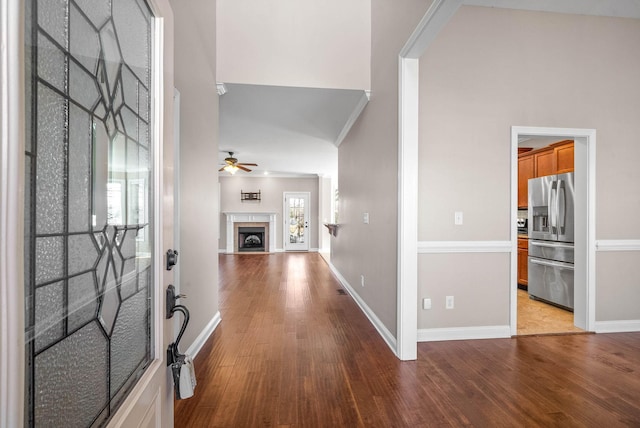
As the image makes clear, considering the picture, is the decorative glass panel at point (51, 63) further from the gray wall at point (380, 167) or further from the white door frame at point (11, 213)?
the gray wall at point (380, 167)

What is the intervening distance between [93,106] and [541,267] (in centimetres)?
465

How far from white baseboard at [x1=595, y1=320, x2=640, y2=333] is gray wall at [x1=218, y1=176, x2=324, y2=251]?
284 inches

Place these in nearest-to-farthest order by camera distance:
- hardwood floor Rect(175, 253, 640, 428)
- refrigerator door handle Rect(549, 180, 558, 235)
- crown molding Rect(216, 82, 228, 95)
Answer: hardwood floor Rect(175, 253, 640, 428)
crown molding Rect(216, 82, 228, 95)
refrigerator door handle Rect(549, 180, 558, 235)

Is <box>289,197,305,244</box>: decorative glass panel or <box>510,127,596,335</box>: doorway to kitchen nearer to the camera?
<box>510,127,596,335</box>: doorway to kitchen

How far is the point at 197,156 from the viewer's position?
2.47 m

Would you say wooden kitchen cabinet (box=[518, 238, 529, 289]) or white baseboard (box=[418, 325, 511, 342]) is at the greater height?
wooden kitchen cabinet (box=[518, 238, 529, 289])

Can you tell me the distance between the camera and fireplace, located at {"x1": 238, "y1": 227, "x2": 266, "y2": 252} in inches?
373

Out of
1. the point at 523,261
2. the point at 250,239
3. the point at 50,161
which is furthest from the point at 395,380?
the point at 250,239

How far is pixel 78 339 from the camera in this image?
64cm

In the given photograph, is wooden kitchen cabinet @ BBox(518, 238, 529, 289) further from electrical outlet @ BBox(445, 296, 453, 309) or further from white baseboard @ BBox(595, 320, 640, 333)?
electrical outlet @ BBox(445, 296, 453, 309)

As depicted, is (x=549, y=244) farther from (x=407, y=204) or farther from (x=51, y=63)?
(x=51, y=63)

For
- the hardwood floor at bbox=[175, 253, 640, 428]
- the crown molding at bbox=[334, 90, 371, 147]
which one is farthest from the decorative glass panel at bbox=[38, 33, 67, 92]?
the crown molding at bbox=[334, 90, 371, 147]

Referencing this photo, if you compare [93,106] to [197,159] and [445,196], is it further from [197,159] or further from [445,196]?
[445,196]

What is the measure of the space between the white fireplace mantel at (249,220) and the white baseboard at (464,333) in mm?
7138
